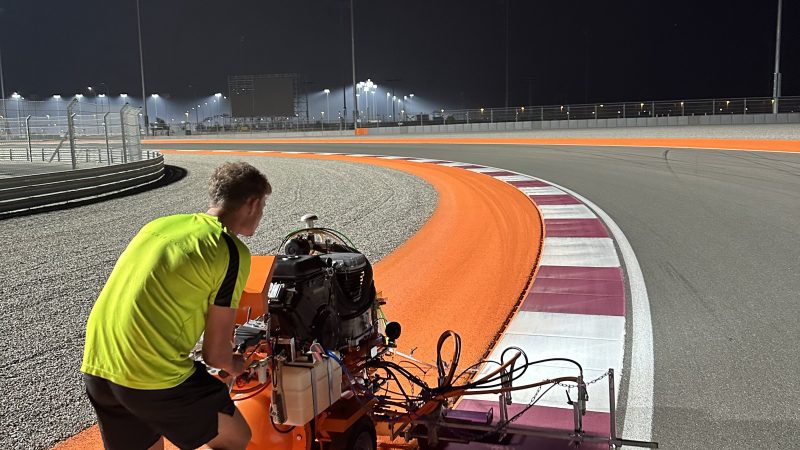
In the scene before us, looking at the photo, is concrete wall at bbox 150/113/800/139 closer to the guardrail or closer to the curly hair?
the guardrail

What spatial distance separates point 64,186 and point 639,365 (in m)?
13.8

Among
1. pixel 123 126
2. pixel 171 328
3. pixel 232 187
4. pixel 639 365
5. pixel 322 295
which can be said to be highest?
pixel 123 126

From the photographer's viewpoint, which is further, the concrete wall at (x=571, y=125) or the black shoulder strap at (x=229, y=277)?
the concrete wall at (x=571, y=125)

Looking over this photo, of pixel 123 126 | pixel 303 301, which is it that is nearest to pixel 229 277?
pixel 303 301

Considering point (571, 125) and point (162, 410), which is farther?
point (571, 125)

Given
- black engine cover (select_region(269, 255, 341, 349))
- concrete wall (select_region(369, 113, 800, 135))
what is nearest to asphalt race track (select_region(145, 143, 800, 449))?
black engine cover (select_region(269, 255, 341, 349))

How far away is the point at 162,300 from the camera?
2271 millimetres

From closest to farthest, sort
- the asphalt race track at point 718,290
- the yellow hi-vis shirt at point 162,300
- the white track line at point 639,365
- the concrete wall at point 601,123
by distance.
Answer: the yellow hi-vis shirt at point 162,300, the white track line at point 639,365, the asphalt race track at point 718,290, the concrete wall at point 601,123

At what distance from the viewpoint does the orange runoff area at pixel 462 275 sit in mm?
5488

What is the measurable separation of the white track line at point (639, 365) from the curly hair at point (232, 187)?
8.52ft

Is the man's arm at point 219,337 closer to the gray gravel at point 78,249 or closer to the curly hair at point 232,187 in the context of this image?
the curly hair at point 232,187

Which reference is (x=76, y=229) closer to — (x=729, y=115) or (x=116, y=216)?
(x=116, y=216)

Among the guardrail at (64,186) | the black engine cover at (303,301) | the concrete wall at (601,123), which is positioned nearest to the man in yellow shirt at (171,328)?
the black engine cover at (303,301)

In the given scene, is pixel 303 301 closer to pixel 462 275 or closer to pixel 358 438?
Result: pixel 358 438
